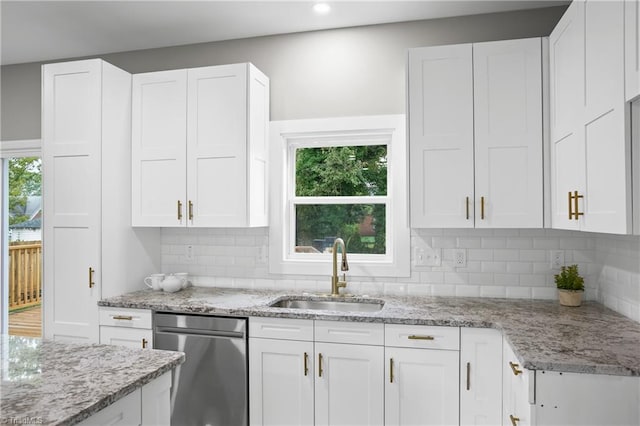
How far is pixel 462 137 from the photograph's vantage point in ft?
8.39

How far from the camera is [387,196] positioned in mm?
3102

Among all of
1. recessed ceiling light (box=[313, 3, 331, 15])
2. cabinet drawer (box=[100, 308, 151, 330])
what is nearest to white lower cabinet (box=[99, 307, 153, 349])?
cabinet drawer (box=[100, 308, 151, 330])

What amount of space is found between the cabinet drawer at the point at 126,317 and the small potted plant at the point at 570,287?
8.35 feet

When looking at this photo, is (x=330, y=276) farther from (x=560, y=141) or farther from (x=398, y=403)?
(x=560, y=141)

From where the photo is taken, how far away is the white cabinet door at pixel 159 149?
301 centimetres

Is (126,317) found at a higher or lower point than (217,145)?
lower

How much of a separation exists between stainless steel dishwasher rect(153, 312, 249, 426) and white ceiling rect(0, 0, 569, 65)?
1996mm

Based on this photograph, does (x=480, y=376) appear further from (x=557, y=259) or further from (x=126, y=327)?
(x=126, y=327)

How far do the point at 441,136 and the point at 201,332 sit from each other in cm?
188

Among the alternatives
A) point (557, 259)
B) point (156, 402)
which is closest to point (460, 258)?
point (557, 259)

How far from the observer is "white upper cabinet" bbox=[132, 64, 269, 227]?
2.90 metres

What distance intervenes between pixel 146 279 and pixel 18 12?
2007 millimetres

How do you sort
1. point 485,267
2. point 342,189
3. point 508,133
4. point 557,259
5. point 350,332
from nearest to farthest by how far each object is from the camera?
1. point 350,332
2. point 508,133
3. point 557,259
4. point 485,267
5. point 342,189

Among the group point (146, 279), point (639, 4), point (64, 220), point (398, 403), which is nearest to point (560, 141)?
point (639, 4)
